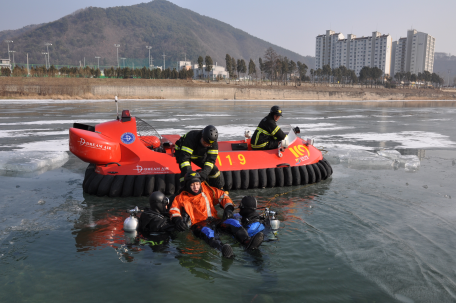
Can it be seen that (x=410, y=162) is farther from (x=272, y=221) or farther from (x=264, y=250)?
(x=264, y=250)

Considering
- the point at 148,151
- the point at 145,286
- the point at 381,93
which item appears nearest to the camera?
the point at 145,286

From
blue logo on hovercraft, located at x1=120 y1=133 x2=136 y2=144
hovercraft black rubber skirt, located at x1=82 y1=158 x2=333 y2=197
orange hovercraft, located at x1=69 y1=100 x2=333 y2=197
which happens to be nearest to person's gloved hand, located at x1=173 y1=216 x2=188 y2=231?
hovercraft black rubber skirt, located at x1=82 y1=158 x2=333 y2=197

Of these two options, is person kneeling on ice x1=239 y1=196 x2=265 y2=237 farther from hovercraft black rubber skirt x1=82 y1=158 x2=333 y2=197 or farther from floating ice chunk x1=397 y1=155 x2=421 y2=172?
floating ice chunk x1=397 y1=155 x2=421 y2=172

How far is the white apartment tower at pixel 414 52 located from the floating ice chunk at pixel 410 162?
127 meters

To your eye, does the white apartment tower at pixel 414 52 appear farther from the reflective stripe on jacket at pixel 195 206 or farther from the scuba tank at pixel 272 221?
the reflective stripe on jacket at pixel 195 206

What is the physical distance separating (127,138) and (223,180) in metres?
1.58

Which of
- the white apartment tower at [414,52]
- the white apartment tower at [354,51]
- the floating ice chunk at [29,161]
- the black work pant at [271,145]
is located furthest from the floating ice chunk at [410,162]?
the white apartment tower at [414,52]

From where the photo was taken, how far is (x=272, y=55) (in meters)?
65.7

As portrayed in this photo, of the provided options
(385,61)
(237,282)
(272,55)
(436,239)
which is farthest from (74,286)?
(385,61)

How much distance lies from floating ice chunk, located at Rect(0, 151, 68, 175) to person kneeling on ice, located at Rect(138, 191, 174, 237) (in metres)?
3.82

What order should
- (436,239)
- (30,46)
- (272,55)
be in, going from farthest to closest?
(30,46)
(272,55)
(436,239)

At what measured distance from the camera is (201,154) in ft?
15.3

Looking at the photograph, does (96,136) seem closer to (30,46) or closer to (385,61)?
(385,61)

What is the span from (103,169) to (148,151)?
0.70 metres
